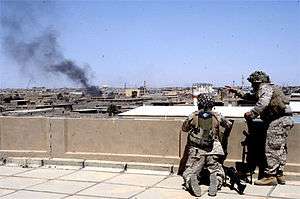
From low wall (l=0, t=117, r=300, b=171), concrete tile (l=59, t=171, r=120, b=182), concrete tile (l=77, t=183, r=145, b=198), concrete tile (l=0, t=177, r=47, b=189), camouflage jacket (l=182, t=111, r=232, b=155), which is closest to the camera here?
concrete tile (l=77, t=183, r=145, b=198)

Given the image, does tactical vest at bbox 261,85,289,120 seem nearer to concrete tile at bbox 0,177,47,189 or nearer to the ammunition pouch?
the ammunition pouch

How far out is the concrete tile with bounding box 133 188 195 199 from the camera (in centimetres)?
655

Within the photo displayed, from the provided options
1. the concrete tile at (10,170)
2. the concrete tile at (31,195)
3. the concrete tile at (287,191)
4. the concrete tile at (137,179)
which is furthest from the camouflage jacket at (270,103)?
the concrete tile at (10,170)

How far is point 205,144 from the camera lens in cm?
698

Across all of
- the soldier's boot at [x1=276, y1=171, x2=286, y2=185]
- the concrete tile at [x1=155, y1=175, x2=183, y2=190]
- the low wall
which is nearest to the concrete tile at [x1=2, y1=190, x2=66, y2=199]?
the concrete tile at [x1=155, y1=175, x2=183, y2=190]

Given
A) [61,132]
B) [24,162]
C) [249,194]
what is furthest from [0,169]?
[249,194]

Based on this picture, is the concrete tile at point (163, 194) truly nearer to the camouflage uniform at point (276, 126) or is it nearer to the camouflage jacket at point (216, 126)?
the camouflage jacket at point (216, 126)

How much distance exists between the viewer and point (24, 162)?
30.3 feet

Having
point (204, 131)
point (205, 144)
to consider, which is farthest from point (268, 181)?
point (204, 131)

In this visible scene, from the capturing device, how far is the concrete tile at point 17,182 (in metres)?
7.35

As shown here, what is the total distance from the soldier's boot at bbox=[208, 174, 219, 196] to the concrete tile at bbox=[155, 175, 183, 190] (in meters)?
0.55

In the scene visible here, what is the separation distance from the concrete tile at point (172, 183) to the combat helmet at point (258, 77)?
196 centimetres

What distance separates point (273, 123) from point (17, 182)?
4212mm

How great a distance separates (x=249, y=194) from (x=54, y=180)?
3.23 meters
